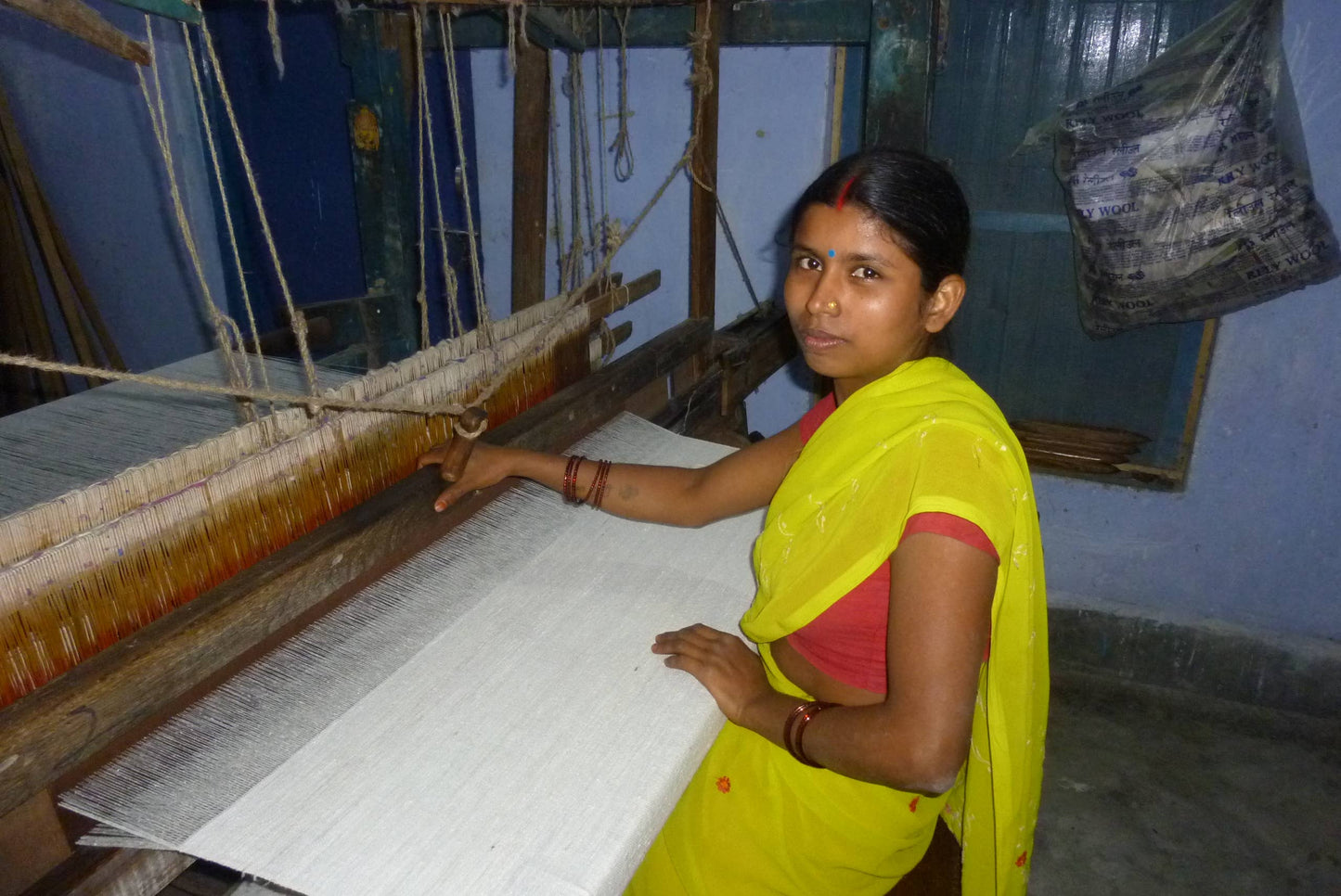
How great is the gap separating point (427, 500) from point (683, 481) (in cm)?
50

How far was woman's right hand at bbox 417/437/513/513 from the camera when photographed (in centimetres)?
144

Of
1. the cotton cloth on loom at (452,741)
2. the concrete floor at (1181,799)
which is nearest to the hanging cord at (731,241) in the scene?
the cotton cloth on loom at (452,741)

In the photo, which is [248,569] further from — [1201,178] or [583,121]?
[1201,178]

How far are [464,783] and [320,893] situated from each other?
19 centimetres

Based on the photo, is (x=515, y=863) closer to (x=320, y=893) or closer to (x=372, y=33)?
(x=320, y=893)

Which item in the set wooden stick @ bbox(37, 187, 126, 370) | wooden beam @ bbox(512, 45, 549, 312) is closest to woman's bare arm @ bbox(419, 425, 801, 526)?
wooden beam @ bbox(512, 45, 549, 312)

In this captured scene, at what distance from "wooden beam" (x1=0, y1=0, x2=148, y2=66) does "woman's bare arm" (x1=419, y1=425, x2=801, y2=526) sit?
2.69 feet

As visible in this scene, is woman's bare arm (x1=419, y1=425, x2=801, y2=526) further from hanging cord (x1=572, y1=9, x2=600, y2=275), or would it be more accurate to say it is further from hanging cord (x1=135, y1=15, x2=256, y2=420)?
hanging cord (x1=572, y1=9, x2=600, y2=275)

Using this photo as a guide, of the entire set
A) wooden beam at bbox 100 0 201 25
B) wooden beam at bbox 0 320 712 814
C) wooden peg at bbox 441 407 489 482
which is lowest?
wooden beam at bbox 0 320 712 814

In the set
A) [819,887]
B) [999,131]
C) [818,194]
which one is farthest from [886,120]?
[819,887]

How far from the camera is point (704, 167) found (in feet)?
7.54

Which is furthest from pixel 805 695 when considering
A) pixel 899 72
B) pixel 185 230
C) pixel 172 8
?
pixel 899 72

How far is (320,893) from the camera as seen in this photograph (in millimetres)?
910

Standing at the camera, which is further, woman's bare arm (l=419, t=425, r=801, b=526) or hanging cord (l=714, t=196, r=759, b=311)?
hanging cord (l=714, t=196, r=759, b=311)
